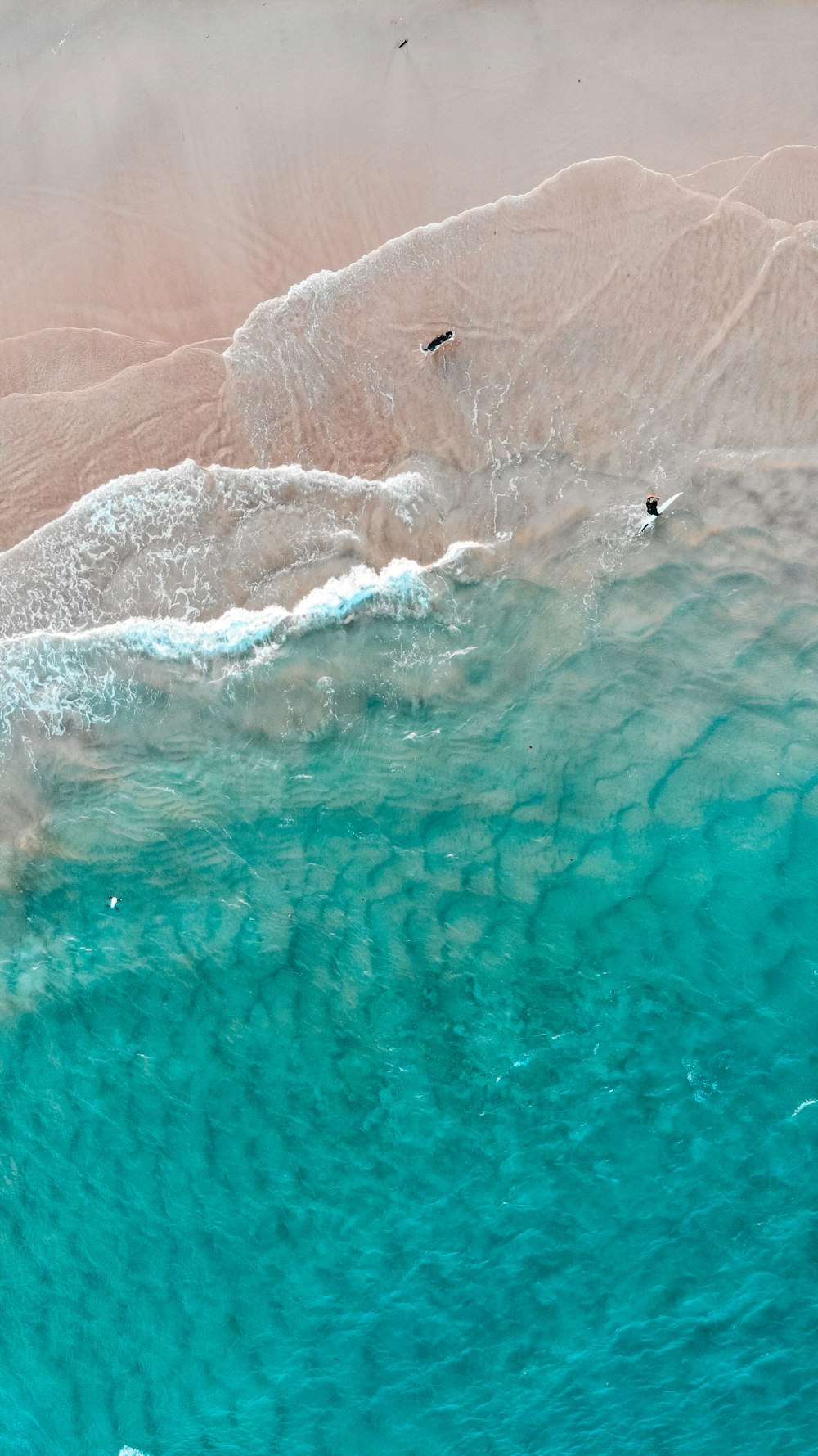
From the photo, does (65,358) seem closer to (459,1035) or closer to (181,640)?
(181,640)

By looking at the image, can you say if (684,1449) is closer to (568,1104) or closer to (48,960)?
(568,1104)

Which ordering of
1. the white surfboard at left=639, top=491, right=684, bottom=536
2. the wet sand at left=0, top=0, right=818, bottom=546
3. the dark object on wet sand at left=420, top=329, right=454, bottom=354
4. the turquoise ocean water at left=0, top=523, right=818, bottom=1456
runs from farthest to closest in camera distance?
the wet sand at left=0, top=0, right=818, bottom=546, the white surfboard at left=639, top=491, right=684, bottom=536, the dark object on wet sand at left=420, top=329, right=454, bottom=354, the turquoise ocean water at left=0, top=523, right=818, bottom=1456

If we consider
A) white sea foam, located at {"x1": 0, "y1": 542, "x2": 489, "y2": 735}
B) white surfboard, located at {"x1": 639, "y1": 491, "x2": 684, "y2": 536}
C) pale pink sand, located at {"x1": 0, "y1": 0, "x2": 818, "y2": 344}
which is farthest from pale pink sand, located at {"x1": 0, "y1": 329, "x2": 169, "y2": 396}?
white surfboard, located at {"x1": 639, "y1": 491, "x2": 684, "y2": 536}

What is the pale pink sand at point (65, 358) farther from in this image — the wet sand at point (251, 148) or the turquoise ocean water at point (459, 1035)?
the turquoise ocean water at point (459, 1035)

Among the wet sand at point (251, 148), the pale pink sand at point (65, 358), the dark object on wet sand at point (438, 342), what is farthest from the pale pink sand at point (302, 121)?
the dark object on wet sand at point (438, 342)

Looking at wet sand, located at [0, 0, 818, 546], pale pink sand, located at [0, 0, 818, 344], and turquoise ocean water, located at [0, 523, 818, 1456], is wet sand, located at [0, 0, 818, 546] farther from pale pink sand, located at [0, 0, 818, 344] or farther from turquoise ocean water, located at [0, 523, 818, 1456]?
turquoise ocean water, located at [0, 523, 818, 1456]

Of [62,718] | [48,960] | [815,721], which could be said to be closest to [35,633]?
[62,718]
